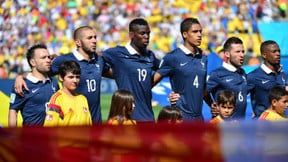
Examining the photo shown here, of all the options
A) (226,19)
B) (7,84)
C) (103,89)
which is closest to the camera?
(7,84)

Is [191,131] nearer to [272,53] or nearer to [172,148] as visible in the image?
[172,148]

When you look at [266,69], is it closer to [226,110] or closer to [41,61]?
[226,110]

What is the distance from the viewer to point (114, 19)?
27.0 metres

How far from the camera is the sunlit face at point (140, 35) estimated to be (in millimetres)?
8641

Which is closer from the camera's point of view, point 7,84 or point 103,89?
point 7,84

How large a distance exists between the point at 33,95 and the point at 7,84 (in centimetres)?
609

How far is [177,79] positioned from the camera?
29.3 ft

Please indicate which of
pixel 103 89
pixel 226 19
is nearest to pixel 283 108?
pixel 103 89

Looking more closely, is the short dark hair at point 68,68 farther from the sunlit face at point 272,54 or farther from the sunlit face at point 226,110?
the sunlit face at point 272,54

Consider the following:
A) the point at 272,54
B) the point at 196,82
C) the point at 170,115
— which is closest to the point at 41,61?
the point at 170,115

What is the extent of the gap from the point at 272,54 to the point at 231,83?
763 mm

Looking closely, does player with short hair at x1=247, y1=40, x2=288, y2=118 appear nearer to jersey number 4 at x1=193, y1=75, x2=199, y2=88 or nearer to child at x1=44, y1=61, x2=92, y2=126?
jersey number 4 at x1=193, y1=75, x2=199, y2=88

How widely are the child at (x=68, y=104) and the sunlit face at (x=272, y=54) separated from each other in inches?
115

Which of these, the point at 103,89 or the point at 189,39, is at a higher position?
the point at 189,39
